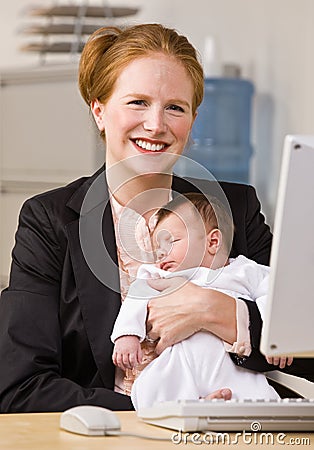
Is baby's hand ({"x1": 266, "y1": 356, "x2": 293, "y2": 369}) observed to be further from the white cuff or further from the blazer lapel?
the blazer lapel

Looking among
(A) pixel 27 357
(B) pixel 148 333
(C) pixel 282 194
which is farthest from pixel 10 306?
(C) pixel 282 194

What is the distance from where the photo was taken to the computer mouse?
1380mm

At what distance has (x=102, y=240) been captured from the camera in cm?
204

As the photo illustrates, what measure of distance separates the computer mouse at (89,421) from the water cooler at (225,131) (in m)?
2.64

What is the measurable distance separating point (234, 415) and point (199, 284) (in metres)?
0.53

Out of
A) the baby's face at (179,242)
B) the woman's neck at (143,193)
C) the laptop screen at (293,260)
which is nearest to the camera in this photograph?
the laptop screen at (293,260)

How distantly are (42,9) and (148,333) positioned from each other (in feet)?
8.17

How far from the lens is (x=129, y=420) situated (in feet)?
4.91

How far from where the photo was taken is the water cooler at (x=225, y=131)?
13.1 feet

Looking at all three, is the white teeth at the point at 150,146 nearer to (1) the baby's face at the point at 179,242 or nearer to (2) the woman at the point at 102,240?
(2) the woman at the point at 102,240

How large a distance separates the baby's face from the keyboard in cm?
51

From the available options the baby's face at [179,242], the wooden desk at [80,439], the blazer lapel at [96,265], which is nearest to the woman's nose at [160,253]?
the baby's face at [179,242]

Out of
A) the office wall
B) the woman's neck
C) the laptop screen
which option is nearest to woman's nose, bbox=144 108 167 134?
the woman's neck

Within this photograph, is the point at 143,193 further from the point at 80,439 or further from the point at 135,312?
the point at 80,439
